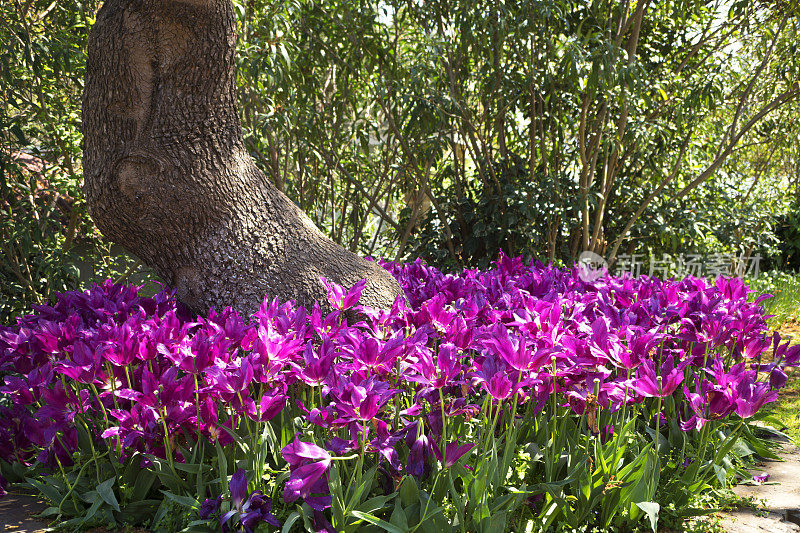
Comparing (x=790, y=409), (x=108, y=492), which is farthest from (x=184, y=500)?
(x=790, y=409)

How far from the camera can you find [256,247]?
108 inches

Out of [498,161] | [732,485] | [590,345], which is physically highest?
[498,161]

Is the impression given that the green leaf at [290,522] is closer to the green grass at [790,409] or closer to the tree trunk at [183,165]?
the tree trunk at [183,165]

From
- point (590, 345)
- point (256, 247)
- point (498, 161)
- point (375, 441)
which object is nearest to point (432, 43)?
point (498, 161)

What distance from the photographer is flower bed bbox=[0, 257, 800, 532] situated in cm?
175

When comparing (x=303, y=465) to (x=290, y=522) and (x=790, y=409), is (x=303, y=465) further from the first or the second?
(x=790, y=409)

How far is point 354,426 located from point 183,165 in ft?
4.93

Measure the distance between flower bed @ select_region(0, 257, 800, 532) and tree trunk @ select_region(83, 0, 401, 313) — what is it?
464mm

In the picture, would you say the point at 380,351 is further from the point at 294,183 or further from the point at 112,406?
the point at 294,183

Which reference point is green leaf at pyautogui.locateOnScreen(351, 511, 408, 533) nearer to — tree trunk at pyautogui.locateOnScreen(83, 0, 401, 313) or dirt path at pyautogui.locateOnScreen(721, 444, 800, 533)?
dirt path at pyautogui.locateOnScreen(721, 444, 800, 533)

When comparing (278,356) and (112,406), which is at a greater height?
(278,356)

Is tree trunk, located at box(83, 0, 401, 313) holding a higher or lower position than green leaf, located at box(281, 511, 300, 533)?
higher

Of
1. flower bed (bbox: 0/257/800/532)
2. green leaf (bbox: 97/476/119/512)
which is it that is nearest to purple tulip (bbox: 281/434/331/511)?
flower bed (bbox: 0/257/800/532)

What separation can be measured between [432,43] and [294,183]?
2.11m
